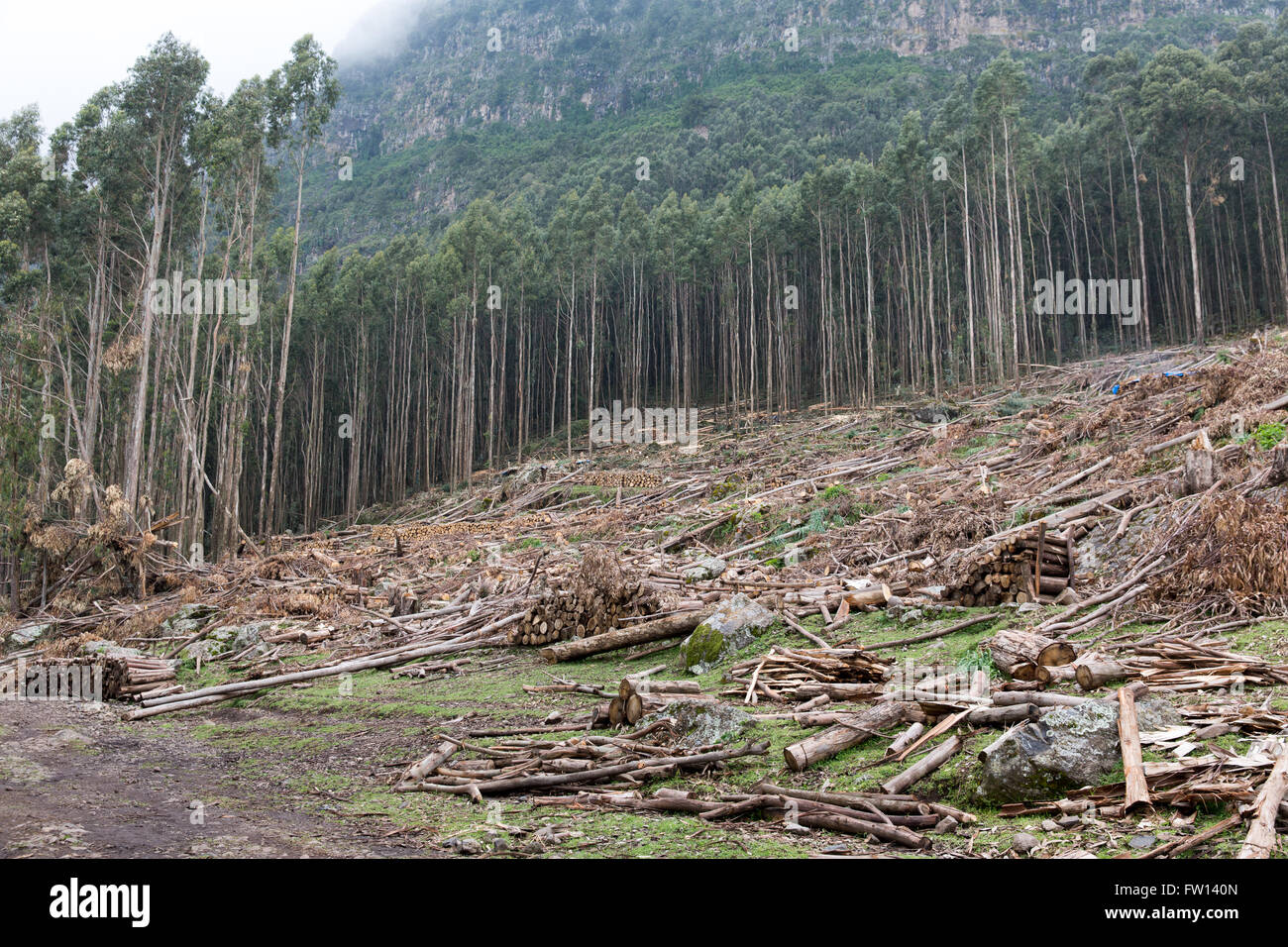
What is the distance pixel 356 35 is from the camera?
583ft

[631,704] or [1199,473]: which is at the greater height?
[1199,473]

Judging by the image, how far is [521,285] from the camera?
134 feet

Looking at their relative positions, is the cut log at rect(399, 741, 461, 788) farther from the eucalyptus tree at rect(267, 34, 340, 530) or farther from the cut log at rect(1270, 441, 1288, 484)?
the eucalyptus tree at rect(267, 34, 340, 530)

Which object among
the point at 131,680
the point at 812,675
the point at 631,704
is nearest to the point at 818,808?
the point at 631,704

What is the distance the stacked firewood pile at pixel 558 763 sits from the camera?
196 inches

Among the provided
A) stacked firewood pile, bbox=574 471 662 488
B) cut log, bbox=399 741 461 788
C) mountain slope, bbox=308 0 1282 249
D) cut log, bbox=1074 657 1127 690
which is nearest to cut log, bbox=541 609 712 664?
cut log, bbox=399 741 461 788

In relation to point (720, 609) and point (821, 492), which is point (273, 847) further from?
point (821, 492)

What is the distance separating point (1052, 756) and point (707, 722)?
231cm

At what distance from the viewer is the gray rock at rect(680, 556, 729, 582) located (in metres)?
11.8

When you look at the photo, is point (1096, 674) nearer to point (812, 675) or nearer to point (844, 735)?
point (844, 735)

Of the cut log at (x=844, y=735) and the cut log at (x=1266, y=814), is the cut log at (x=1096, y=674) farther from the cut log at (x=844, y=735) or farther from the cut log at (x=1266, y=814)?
the cut log at (x=1266, y=814)
